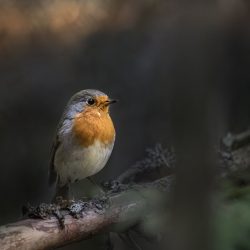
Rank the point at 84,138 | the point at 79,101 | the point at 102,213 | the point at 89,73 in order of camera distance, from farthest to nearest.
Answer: the point at 89,73, the point at 79,101, the point at 84,138, the point at 102,213

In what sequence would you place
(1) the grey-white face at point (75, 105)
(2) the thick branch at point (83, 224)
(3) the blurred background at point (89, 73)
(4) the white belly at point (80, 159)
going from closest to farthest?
1. (2) the thick branch at point (83, 224)
2. (4) the white belly at point (80, 159)
3. (1) the grey-white face at point (75, 105)
4. (3) the blurred background at point (89, 73)

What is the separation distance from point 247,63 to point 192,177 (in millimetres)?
4987

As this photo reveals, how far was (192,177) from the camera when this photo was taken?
144 cm

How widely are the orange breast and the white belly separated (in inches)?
1.5

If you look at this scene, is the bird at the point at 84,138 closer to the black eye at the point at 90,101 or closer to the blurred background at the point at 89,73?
the black eye at the point at 90,101

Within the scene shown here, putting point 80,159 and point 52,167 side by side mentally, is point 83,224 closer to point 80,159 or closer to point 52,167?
point 80,159

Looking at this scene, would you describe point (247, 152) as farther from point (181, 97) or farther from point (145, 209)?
point (181, 97)

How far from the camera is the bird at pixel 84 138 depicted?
437cm

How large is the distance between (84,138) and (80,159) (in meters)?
0.14

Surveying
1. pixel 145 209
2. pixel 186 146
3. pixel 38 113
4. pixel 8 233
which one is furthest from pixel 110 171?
pixel 186 146

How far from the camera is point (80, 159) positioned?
4414 millimetres

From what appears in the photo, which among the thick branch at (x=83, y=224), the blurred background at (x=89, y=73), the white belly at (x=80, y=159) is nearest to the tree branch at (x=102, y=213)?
the thick branch at (x=83, y=224)

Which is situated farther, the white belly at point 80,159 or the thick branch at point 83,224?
the white belly at point 80,159

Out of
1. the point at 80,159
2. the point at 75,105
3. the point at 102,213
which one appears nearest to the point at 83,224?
the point at 102,213
